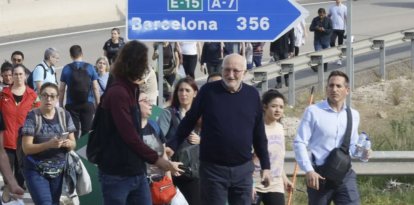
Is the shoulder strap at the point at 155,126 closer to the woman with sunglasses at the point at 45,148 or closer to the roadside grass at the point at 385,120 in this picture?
the woman with sunglasses at the point at 45,148

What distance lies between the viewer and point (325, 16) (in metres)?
26.4

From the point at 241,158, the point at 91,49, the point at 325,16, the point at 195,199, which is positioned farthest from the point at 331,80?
the point at 91,49

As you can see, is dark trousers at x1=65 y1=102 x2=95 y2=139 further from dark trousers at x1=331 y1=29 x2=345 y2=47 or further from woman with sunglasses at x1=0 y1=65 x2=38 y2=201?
dark trousers at x1=331 y1=29 x2=345 y2=47

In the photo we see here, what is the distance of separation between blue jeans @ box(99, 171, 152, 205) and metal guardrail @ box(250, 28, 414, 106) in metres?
9.71

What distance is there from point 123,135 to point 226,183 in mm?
1369

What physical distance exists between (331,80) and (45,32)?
25.1 m

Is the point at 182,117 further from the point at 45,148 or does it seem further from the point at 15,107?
the point at 15,107

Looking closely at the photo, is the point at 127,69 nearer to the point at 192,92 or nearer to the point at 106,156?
the point at 106,156

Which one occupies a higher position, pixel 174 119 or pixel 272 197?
pixel 174 119

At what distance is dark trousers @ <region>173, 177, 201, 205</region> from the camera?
10109 millimetres

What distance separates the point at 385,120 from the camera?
18062mm

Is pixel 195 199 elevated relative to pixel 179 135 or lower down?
lower down

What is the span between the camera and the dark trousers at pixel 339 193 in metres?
9.40

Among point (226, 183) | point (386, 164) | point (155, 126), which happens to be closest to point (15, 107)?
point (155, 126)
